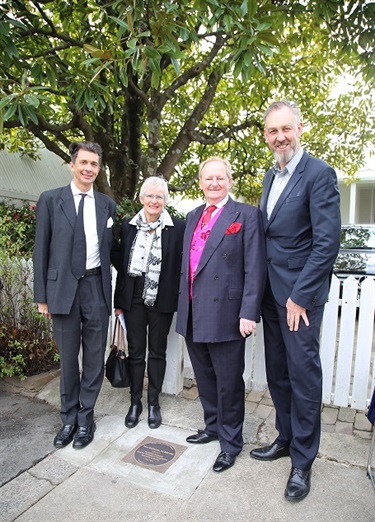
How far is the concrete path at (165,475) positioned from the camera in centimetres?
220

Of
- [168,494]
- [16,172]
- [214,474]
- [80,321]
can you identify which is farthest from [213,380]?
[16,172]

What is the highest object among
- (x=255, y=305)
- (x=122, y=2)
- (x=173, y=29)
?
(x=122, y=2)

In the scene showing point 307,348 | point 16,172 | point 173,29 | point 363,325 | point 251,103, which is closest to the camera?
point 307,348

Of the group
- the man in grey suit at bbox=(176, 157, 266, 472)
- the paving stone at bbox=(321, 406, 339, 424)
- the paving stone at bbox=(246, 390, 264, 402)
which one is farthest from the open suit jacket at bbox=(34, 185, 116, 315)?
the paving stone at bbox=(321, 406, 339, 424)

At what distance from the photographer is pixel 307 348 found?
2.33 metres

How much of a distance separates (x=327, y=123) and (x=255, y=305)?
26.2 ft

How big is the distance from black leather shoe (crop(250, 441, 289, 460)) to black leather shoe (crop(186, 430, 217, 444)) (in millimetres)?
318

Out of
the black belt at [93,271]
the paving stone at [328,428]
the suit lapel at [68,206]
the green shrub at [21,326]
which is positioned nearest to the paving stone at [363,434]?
the paving stone at [328,428]

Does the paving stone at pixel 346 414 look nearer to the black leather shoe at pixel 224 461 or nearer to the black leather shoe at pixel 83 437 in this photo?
the black leather shoe at pixel 224 461

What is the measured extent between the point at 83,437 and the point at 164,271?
4.46ft

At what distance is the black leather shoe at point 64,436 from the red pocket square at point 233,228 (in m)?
1.90

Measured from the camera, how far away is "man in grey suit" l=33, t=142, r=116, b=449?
9.11 feet

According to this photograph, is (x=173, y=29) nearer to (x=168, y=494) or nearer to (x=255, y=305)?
(x=255, y=305)

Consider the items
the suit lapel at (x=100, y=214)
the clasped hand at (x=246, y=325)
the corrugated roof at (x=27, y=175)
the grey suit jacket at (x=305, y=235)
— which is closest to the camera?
the grey suit jacket at (x=305, y=235)
